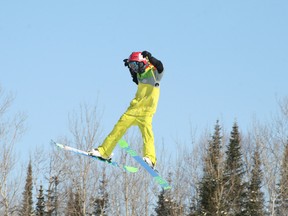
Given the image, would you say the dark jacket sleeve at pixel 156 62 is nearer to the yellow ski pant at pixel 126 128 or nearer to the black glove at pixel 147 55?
the black glove at pixel 147 55

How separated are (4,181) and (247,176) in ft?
51.4

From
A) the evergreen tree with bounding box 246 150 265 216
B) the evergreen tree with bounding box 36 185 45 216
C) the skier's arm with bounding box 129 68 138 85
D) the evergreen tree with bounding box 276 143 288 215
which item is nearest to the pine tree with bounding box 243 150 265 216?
the evergreen tree with bounding box 246 150 265 216

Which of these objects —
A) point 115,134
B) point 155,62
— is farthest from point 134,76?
point 115,134

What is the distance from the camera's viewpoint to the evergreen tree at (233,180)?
32.8 metres

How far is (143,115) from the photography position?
30.0ft

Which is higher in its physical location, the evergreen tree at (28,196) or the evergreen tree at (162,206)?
the evergreen tree at (28,196)

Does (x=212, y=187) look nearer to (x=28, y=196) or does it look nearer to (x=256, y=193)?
(x=256, y=193)

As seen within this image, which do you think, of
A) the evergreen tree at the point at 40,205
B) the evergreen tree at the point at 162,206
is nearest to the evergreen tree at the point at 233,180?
the evergreen tree at the point at 162,206

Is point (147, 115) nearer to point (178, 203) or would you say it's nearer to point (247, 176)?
point (178, 203)

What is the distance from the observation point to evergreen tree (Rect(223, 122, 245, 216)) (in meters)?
32.8

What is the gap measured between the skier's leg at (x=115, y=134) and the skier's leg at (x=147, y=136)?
0.16m

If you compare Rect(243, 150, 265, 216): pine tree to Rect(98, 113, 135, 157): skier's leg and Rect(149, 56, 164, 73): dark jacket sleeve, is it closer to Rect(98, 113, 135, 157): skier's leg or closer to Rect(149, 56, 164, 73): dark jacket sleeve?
Rect(98, 113, 135, 157): skier's leg

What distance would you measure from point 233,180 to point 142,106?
24.3m

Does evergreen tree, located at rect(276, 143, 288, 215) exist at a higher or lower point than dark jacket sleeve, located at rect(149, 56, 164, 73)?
higher
